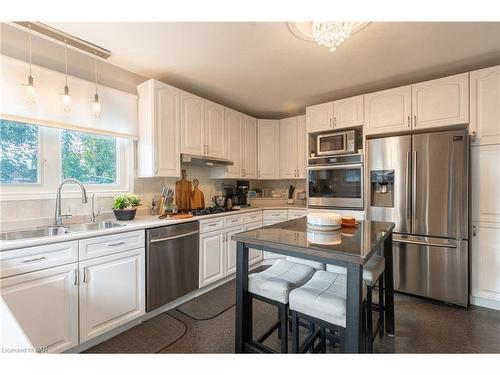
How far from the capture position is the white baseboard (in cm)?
225

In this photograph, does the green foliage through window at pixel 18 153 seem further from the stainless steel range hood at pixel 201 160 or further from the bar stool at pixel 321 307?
the bar stool at pixel 321 307

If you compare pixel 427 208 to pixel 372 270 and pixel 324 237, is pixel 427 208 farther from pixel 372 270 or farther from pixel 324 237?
pixel 324 237

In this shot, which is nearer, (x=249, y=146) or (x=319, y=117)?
(x=319, y=117)

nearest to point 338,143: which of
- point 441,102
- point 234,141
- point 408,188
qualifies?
point 408,188

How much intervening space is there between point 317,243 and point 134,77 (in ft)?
8.70

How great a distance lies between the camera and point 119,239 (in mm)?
1884

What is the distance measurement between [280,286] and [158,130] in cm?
204

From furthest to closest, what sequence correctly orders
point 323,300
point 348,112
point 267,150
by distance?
point 267,150 → point 348,112 → point 323,300

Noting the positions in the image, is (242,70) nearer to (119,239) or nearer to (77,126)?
(77,126)

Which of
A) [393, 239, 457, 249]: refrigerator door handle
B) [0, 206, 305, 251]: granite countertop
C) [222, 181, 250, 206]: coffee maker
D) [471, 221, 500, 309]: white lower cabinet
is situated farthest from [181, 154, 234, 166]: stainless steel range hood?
[471, 221, 500, 309]: white lower cabinet

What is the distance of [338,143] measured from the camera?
120 inches

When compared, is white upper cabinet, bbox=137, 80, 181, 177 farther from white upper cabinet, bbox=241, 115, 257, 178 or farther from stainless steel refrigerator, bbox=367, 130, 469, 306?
stainless steel refrigerator, bbox=367, 130, 469, 306

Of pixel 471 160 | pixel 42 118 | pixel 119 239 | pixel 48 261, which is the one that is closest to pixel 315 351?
pixel 119 239
